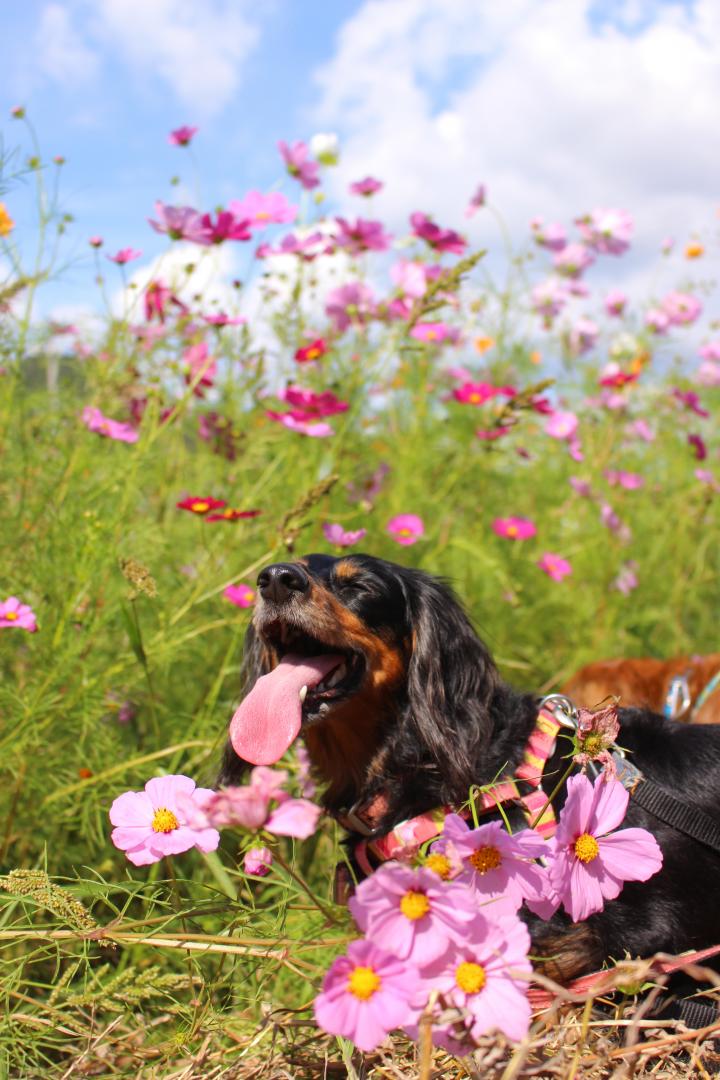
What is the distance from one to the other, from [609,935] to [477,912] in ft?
3.46

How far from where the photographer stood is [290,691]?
1.93m

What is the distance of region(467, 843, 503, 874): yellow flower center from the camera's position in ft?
3.46

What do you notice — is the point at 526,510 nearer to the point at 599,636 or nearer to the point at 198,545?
the point at 599,636

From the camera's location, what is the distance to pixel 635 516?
500 centimetres

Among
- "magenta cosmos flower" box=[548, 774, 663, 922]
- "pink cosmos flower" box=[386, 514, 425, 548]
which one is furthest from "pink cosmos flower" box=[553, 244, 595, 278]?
"magenta cosmos flower" box=[548, 774, 663, 922]

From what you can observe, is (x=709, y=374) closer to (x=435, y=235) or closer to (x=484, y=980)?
(x=435, y=235)

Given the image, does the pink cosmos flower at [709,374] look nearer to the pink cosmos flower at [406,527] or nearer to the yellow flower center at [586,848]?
the pink cosmos flower at [406,527]

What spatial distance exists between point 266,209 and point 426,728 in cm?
184

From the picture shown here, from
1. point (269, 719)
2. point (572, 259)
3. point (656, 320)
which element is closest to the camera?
point (269, 719)

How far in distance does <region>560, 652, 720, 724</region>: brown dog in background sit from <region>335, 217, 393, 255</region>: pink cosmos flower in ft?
6.17

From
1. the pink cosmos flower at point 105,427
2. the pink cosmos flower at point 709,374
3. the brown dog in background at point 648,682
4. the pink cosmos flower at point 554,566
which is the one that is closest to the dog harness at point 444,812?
the brown dog in background at point 648,682

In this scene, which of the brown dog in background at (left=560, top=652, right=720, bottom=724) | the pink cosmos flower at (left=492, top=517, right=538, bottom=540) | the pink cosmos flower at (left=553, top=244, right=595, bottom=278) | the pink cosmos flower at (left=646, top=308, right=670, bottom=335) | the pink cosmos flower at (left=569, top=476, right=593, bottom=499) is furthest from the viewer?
the pink cosmos flower at (left=646, top=308, right=670, bottom=335)

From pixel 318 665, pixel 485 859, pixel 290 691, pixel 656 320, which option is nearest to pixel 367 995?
pixel 485 859

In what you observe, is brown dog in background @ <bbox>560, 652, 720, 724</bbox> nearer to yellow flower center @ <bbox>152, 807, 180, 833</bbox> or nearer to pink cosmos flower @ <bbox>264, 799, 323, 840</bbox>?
yellow flower center @ <bbox>152, 807, 180, 833</bbox>
